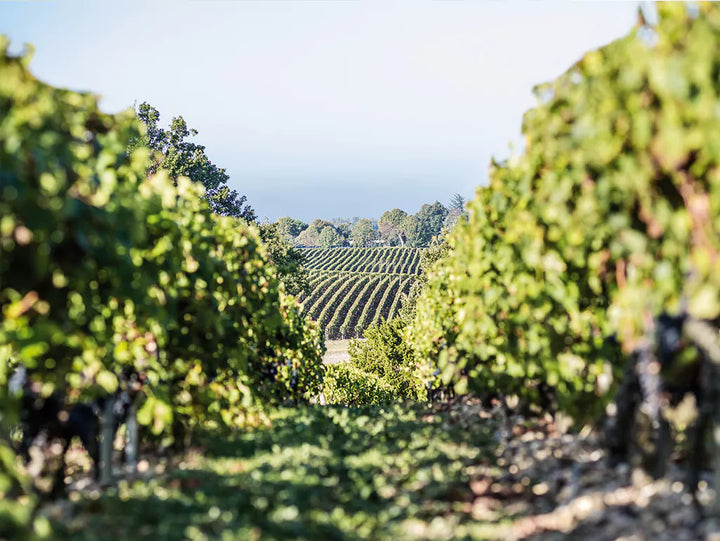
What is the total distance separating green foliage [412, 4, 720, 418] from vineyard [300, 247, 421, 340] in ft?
171

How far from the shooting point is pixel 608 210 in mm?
3842

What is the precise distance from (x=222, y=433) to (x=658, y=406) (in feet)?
14.9

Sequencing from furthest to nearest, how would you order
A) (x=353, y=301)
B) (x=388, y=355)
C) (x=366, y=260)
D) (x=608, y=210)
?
(x=366, y=260), (x=353, y=301), (x=388, y=355), (x=608, y=210)

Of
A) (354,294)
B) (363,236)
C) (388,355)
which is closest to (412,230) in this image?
(363,236)

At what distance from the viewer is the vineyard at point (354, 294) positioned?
7281cm

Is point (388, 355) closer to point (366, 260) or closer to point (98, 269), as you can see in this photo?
point (98, 269)

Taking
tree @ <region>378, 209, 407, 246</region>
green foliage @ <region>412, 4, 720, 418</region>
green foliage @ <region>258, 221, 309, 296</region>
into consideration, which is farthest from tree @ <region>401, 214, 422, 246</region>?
green foliage @ <region>412, 4, 720, 418</region>

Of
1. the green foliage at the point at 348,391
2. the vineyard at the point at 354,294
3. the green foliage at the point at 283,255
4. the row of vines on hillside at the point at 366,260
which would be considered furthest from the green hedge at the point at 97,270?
the row of vines on hillside at the point at 366,260

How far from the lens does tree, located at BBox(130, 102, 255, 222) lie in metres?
37.9

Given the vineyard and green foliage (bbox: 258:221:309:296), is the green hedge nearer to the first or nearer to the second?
green foliage (bbox: 258:221:309:296)

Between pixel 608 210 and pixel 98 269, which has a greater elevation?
Result: pixel 608 210

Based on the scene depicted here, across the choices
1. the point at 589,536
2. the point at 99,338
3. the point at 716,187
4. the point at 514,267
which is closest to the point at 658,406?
the point at 589,536

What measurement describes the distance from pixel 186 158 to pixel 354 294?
154 ft

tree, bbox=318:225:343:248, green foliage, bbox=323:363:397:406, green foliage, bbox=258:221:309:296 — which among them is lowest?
green foliage, bbox=323:363:397:406
